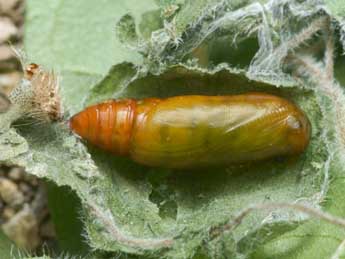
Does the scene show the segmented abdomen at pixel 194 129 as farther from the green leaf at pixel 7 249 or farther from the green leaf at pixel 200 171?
the green leaf at pixel 7 249

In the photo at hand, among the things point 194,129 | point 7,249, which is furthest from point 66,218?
point 194,129

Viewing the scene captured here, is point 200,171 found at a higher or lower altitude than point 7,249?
higher

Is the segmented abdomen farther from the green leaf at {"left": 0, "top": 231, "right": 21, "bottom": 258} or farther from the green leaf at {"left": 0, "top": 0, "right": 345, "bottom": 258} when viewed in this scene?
the green leaf at {"left": 0, "top": 231, "right": 21, "bottom": 258}

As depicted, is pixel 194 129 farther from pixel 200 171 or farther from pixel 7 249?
pixel 7 249

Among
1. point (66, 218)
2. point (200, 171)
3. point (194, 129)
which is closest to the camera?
point (194, 129)

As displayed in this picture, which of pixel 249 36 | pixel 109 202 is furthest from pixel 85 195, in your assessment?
pixel 249 36

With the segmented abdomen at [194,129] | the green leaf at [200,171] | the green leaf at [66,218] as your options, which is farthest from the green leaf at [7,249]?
the segmented abdomen at [194,129]

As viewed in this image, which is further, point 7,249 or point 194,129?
point 7,249

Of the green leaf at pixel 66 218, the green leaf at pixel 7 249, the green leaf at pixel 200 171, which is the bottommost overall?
the green leaf at pixel 7 249
